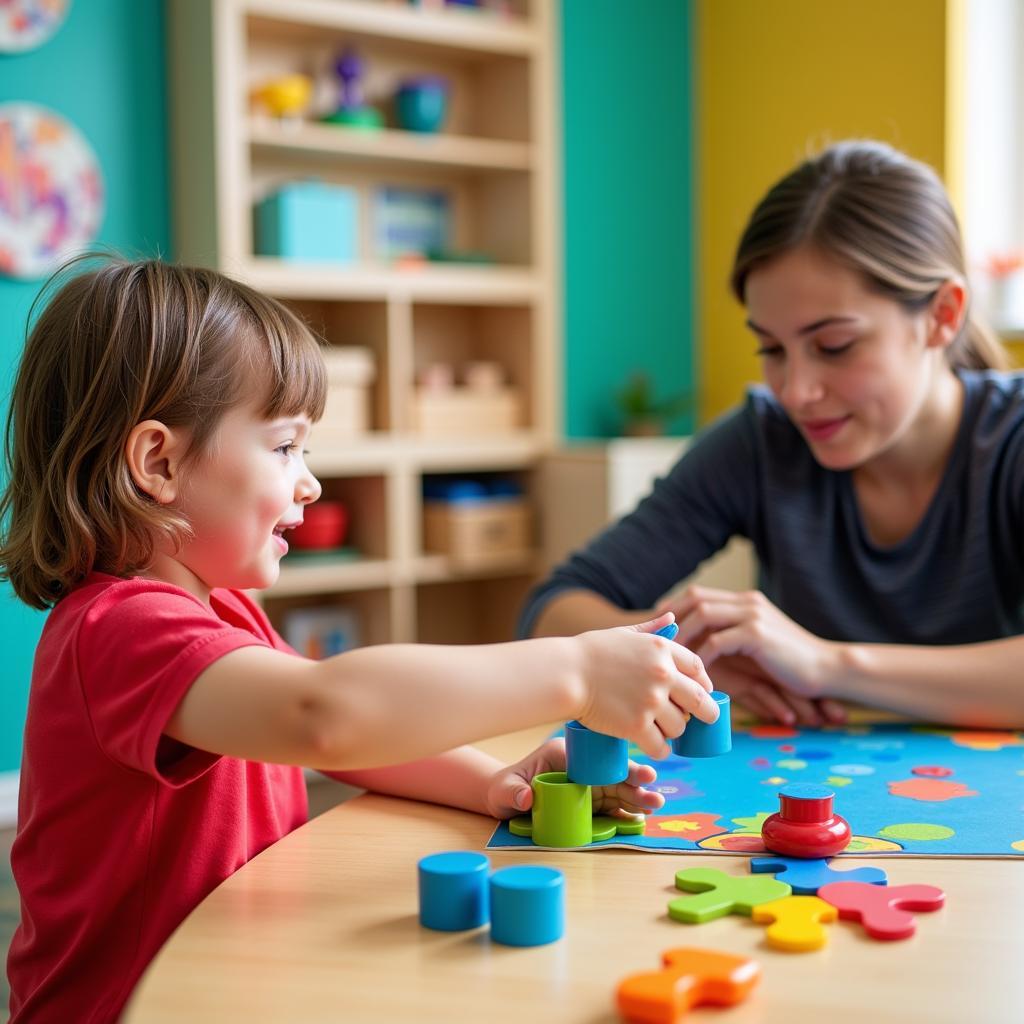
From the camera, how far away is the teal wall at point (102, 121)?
9.50 ft

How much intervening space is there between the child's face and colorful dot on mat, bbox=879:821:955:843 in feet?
1.53

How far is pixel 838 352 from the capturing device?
1415 millimetres

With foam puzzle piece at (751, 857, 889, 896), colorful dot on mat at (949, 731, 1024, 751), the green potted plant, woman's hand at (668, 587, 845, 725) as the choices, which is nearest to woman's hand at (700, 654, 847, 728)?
woman's hand at (668, 587, 845, 725)

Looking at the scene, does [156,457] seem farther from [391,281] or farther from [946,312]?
[391,281]

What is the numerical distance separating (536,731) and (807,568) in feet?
1.53

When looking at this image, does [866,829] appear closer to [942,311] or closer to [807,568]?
[807,568]

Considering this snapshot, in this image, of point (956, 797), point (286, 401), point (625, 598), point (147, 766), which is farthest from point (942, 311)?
point (147, 766)

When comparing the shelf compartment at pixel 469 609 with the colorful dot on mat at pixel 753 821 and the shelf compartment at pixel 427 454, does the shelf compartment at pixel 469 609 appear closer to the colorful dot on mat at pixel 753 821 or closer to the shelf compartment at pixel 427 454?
the shelf compartment at pixel 427 454

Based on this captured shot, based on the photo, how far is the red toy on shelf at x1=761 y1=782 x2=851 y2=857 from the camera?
0.81 metres

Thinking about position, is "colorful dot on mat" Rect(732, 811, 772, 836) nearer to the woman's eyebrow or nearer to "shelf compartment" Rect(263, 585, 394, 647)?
the woman's eyebrow

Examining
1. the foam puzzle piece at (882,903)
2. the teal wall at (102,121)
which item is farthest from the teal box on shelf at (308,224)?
the foam puzzle piece at (882,903)

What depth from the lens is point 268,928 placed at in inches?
28.7

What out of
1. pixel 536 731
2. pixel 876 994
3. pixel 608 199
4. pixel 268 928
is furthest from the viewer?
pixel 608 199

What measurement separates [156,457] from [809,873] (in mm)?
525
